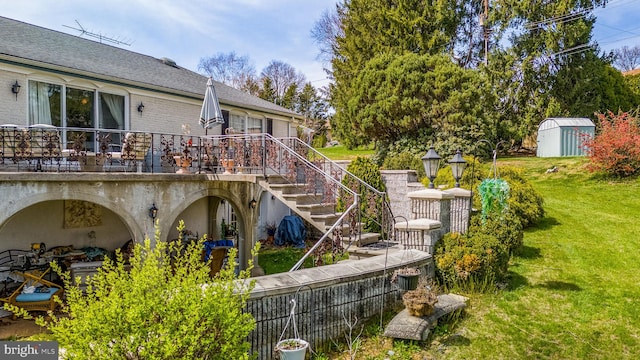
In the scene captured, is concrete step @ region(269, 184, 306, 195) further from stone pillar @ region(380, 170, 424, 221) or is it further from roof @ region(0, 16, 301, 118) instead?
roof @ region(0, 16, 301, 118)

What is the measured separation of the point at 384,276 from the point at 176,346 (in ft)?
10.7

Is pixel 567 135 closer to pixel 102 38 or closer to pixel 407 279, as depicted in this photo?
pixel 407 279

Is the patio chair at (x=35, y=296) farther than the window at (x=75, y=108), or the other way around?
the window at (x=75, y=108)

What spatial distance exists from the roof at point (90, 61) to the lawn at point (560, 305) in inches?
383

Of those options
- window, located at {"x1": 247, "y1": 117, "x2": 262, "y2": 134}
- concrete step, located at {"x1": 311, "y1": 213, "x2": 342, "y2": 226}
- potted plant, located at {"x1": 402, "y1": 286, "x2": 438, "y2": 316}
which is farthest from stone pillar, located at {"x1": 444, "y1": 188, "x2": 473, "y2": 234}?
window, located at {"x1": 247, "y1": 117, "x2": 262, "y2": 134}

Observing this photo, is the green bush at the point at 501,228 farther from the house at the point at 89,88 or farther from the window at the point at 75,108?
the window at the point at 75,108

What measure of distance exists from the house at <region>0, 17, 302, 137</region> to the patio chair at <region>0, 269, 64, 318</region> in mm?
3766

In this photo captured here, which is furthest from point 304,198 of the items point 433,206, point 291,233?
point 291,233

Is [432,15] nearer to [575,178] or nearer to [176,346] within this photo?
[575,178]

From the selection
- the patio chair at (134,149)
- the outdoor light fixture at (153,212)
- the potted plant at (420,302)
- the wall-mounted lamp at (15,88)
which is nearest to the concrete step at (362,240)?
the potted plant at (420,302)

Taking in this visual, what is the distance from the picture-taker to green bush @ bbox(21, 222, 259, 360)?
2.97 m

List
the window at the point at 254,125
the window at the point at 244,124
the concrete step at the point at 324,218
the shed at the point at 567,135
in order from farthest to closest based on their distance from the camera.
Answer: the shed at the point at 567,135
the window at the point at 254,125
the window at the point at 244,124
the concrete step at the point at 324,218

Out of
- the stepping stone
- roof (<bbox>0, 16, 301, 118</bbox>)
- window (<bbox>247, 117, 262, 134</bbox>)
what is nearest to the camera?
the stepping stone

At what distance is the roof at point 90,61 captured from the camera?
382 inches
